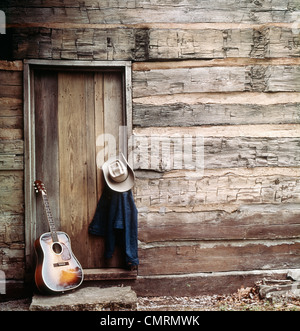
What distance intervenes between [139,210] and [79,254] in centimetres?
86

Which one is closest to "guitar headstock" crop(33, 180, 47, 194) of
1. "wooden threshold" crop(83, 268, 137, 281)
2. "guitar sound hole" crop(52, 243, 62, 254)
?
"guitar sound hole" crop(52, 243, 62, 254)

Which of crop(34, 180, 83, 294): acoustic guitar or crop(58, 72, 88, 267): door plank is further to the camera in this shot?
crop(58, 72, 88, 267): door plank

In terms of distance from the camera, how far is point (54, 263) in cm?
357

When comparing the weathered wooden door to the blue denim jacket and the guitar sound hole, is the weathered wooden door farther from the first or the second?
the guitar sound hole

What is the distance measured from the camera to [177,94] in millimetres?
3959

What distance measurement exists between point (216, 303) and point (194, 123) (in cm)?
199

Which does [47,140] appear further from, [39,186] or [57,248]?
[57,248]

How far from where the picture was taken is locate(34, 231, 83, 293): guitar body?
3.53 m

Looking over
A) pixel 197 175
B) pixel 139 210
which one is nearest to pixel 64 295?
pixel 139 210

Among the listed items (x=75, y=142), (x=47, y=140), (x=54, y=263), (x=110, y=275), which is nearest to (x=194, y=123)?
(x=75, y=142)

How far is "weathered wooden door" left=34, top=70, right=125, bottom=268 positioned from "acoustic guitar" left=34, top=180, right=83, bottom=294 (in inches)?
9.4

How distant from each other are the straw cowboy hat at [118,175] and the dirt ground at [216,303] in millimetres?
1265
